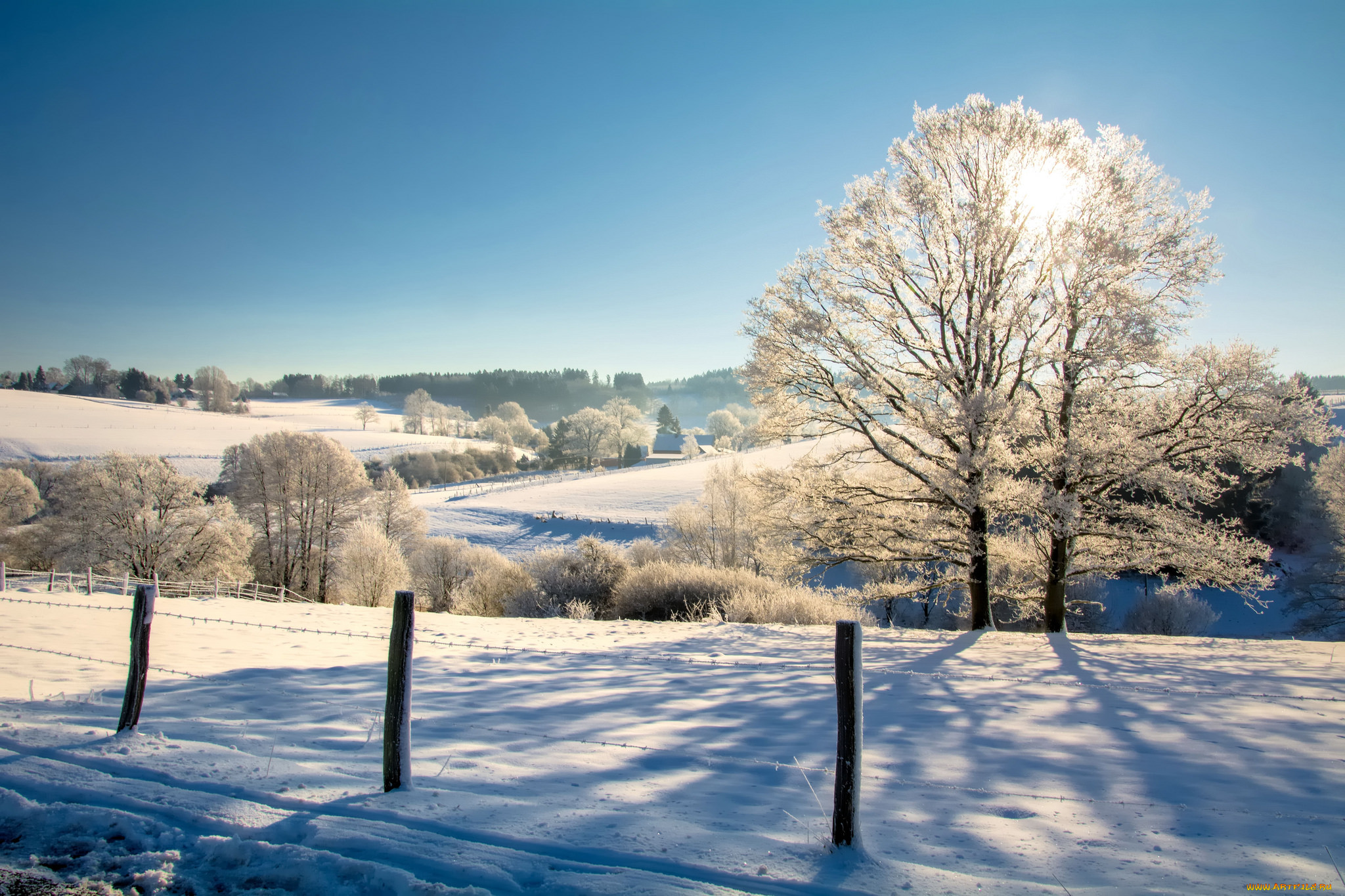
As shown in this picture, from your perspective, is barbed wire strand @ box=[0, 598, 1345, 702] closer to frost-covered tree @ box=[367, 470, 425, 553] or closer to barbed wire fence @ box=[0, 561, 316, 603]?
barbed wire fence @ box=[0, 561, 316, 603]

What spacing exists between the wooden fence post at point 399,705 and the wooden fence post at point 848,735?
269 centimetres

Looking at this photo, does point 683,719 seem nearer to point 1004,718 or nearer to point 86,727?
point 1004,718

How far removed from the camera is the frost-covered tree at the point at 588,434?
3976 inches

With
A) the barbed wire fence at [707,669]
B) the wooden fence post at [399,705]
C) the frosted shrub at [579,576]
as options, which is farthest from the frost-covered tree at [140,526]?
the wooden fence post at [399,705]

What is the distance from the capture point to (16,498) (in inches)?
1603

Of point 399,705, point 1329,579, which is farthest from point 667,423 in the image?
point 399,705

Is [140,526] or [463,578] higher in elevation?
[140,526]

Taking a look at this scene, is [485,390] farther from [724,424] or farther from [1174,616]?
[1174,616]

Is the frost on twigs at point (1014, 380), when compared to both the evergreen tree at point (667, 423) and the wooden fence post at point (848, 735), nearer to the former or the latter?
the wooden fence post at point (848, 735)

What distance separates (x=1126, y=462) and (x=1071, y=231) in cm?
449

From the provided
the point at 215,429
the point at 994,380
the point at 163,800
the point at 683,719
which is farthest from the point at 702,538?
the point at 215,429

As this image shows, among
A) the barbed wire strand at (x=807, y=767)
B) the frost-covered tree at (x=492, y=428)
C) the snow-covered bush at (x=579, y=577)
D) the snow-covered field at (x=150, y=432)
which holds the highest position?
the frost-covered tree at (x=492, y=428)

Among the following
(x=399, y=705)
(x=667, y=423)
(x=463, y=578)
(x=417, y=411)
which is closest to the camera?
(x=399, y=705)

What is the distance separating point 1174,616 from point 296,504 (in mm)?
44848
